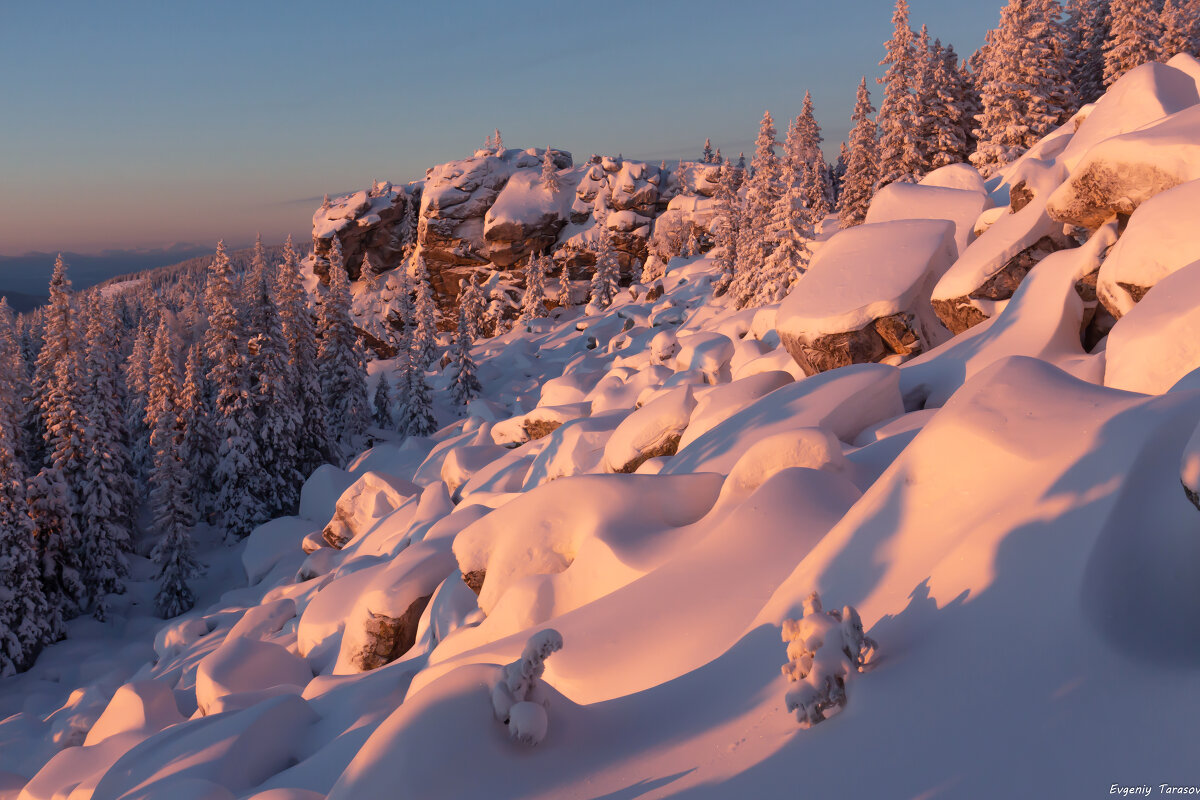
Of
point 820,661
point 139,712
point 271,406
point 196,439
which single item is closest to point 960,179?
point 820,661

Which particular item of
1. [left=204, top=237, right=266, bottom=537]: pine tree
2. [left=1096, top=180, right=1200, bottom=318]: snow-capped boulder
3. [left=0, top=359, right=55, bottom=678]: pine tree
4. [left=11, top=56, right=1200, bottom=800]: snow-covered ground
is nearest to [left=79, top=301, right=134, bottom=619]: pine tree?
[left=0, top=359, right=55, bottom=678]: pine tree

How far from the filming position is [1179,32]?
119 feet

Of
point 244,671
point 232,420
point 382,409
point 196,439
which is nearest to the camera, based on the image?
point 244,671

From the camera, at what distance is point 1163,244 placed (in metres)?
9.30

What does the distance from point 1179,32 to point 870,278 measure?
36560mm

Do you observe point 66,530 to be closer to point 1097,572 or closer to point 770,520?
point 770,520

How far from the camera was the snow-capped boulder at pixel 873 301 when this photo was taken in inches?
593

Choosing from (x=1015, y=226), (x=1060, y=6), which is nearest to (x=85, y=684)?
(x=1015, y=226)

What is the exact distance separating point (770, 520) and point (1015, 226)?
36.0ft

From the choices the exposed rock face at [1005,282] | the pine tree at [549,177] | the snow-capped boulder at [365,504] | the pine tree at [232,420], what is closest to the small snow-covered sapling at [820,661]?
the exposed rock face at [1005,282]

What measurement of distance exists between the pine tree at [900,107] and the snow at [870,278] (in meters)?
23.1

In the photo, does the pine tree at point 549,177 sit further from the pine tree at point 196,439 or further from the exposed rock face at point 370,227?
the pine tree at point 196,439

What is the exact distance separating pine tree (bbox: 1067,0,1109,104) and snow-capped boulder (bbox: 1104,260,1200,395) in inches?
1788

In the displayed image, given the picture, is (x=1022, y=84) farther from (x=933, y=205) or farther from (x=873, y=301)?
(x=873, y=301)
